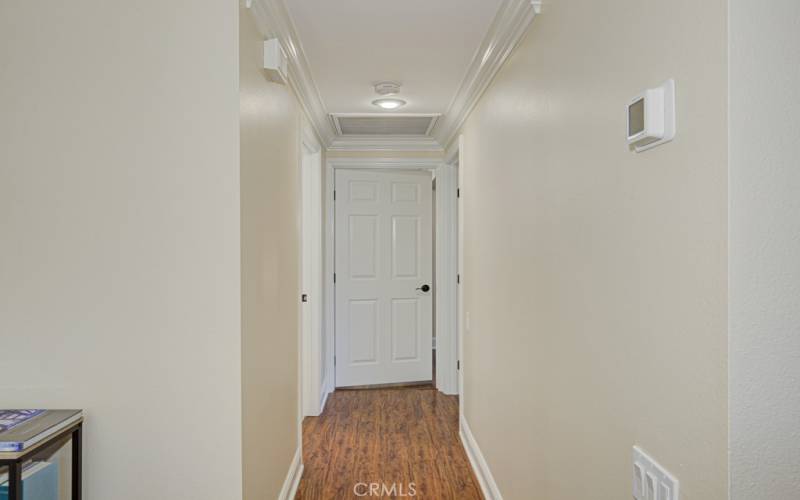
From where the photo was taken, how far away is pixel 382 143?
4371mm

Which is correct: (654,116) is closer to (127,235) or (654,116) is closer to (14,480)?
(127,235)

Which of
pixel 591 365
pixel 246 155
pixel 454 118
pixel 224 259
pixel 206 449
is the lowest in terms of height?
pixel 206 449

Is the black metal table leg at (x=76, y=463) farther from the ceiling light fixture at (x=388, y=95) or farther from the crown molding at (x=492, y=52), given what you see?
the ceiling light fixture at (x=388, y=95)

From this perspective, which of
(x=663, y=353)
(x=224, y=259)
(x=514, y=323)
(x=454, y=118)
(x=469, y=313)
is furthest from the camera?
(x=454, y=118)

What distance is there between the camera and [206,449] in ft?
5.52

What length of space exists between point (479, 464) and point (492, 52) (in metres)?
2.19

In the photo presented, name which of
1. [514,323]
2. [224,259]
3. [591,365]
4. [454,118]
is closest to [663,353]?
[591,365]

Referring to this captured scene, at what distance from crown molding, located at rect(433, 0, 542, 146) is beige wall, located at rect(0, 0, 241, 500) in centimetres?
102

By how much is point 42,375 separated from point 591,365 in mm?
1769

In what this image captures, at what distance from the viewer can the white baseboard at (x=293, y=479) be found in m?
2.42

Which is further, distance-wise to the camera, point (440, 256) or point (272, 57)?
point (440, 256)

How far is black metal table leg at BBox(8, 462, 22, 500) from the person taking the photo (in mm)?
1365

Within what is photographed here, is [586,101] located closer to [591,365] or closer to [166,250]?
[591,365]

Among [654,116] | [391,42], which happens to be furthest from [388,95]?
[654,116]
